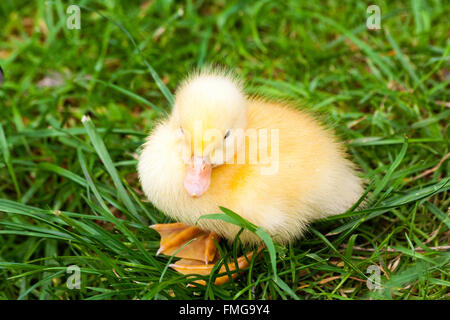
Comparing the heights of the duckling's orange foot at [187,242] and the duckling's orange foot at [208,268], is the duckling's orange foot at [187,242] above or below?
above

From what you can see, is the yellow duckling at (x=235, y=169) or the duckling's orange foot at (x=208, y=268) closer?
the yellow duckling at (x=235, y=169)

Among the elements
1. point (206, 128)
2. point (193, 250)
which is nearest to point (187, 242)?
point (193, 250)

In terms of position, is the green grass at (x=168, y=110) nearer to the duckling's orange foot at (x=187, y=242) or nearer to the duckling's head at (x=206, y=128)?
the duckling's orange foot at (x=187, y=242)

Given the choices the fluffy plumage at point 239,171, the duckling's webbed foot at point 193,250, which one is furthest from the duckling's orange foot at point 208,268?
the fluffy plumage at point 239,171

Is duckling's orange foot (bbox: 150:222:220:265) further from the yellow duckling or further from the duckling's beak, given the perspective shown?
the duckling's beak

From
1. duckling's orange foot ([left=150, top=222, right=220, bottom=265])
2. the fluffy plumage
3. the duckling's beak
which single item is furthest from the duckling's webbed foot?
the duckling's beak

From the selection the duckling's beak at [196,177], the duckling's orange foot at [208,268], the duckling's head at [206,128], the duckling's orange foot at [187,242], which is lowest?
the duckling's orange foot at [208,268]
